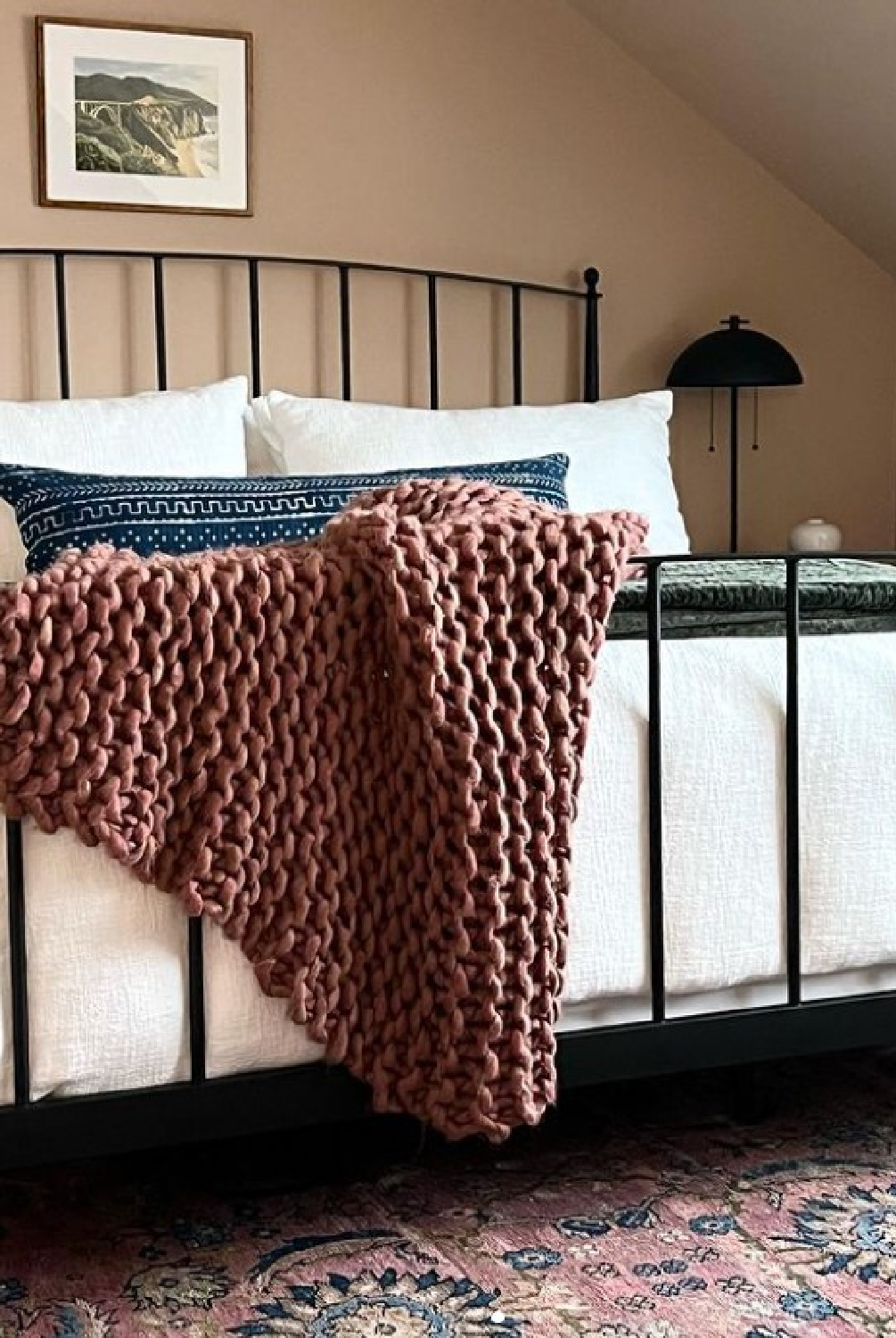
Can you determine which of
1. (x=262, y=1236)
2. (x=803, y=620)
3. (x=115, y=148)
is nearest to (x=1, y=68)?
(x=115, y=148)

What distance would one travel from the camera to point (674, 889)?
1.70m

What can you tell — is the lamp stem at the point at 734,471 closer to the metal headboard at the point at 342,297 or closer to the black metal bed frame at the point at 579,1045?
the metal headboard at the point at 342,297

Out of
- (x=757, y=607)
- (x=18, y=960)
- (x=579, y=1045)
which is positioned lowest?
(x=579, y=1045)

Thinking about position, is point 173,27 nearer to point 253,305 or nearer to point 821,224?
point 253,305

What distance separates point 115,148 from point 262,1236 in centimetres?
199

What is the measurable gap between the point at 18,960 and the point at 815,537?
2.10 meters

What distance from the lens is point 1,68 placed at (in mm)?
2951

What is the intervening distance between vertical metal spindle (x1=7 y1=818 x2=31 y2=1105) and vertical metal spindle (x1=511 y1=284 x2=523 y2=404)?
2022mm

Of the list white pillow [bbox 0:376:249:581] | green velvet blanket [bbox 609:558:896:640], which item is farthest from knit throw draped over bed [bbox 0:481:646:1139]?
white pillow [bbox 0:376:249:581]

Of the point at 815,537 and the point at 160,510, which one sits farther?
the point at 815,537

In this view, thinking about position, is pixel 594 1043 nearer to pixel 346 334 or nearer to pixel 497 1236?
pixel 497 1236

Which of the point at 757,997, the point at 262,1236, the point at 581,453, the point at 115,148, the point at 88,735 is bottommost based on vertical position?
the point at 262,1236

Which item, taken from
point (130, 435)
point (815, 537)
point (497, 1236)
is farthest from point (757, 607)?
point (815, 537)

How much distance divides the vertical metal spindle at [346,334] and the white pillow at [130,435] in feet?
1.63
